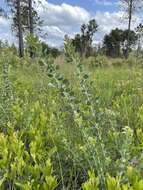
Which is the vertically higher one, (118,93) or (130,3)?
(130,3)

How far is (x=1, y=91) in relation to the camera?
2.89 m

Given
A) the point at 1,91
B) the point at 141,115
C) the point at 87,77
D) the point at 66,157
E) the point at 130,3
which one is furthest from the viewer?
the point at 130,3

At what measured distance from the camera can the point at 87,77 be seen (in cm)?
196

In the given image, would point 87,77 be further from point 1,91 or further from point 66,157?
point 1,91

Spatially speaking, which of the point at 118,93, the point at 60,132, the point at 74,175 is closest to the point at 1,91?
the point at 60,132

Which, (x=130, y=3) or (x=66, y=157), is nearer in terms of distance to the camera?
(x=66, y=157)

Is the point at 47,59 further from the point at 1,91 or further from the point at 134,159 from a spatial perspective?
the point at 1,91

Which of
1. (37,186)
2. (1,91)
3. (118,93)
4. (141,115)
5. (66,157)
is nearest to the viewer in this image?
(37,186)

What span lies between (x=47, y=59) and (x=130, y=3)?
31.2 m

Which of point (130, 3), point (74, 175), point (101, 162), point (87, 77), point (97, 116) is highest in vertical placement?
point (130, 3)

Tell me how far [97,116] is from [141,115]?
26.6 inches

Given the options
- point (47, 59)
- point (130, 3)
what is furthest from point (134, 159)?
point (130, 3)

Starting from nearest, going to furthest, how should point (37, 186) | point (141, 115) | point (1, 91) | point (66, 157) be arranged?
1. point (37, 186)
2. point (66, 157)
3. point (141, 115)
4. point (1, 91)

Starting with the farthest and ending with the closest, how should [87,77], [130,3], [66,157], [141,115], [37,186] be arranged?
[130,3]
[141,115]
[66,157]
[87,77]
[37,186]
